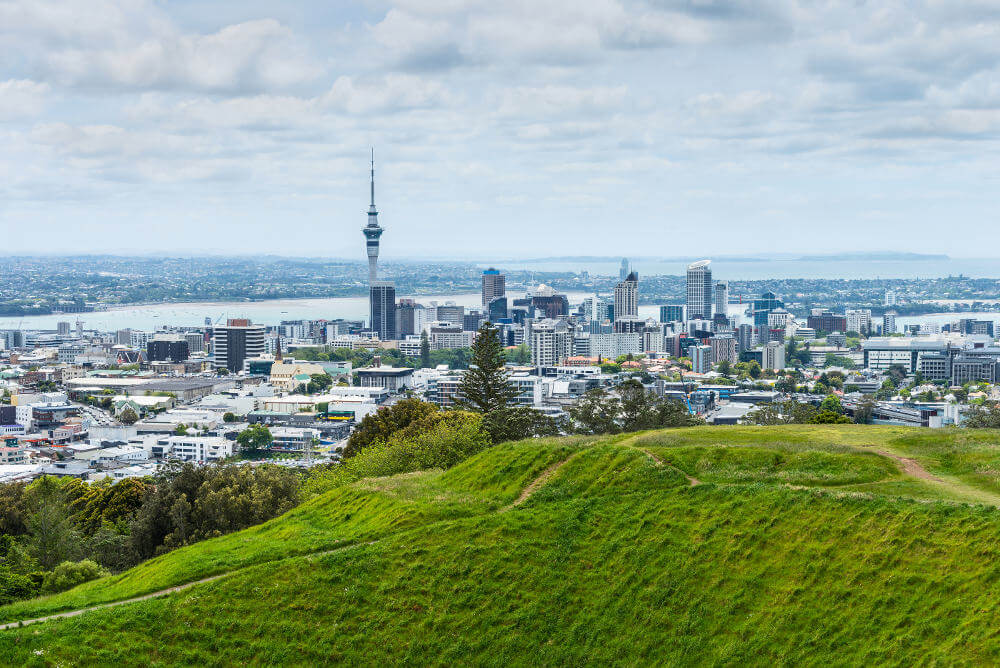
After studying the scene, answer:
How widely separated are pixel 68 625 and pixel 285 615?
2.39 metres

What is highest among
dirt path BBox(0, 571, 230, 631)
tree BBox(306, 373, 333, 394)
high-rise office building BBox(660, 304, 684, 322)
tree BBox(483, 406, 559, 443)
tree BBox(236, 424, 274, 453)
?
dirt path BBox(0, 571, 230, 631)

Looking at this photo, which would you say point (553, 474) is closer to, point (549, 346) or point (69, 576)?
point (69, 576)

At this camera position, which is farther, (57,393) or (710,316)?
(710,316)

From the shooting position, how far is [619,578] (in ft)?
42.1

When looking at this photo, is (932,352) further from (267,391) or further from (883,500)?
(883,500)

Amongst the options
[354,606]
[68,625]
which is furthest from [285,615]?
[68,625]

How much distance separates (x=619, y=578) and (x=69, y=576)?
1108 centimetres

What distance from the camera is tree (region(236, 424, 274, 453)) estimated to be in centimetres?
6650

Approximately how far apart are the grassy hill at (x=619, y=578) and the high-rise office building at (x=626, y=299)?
158760 mm

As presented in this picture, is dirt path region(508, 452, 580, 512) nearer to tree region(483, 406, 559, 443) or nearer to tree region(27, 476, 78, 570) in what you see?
tree region(483, 406, 559, 443)

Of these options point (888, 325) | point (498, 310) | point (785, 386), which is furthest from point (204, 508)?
point (888, 325)

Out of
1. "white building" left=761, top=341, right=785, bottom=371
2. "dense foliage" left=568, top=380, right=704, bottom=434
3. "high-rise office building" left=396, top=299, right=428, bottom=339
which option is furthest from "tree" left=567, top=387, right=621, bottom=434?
"high-rise office building" left=396, top=299, right=428, bottom=339

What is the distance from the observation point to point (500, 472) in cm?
1675

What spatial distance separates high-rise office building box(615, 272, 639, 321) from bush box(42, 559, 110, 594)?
156 m
